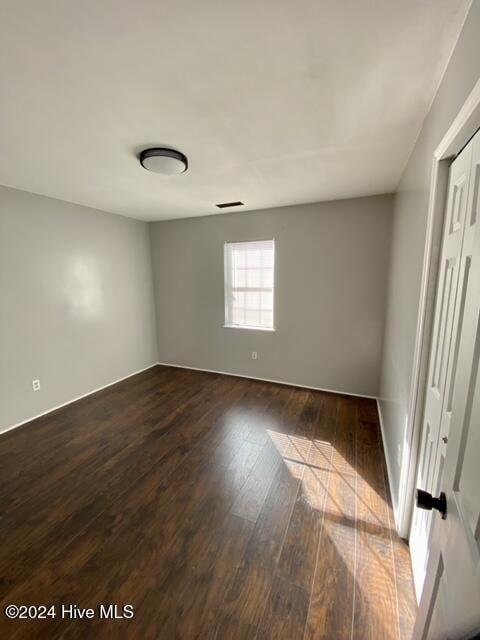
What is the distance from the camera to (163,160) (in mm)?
1873

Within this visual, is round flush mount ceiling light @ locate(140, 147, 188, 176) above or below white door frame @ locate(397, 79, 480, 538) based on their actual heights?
above

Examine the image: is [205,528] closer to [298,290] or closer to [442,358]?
[442,358]

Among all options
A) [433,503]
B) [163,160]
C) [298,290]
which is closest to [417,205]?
[433,503]

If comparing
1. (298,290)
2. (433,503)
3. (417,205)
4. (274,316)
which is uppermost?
(417,205)

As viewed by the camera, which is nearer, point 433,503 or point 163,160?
point 433,503

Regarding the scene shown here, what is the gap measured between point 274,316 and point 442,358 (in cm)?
253

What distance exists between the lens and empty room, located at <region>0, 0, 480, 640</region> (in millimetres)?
951

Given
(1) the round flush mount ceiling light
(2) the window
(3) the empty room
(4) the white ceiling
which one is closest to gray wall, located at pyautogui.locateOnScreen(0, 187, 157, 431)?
(3) the empty room

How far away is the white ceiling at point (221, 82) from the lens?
0.93 meters

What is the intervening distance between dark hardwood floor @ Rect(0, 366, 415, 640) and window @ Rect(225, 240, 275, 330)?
150cm

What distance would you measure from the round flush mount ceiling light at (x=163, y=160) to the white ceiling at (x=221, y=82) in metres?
0.06

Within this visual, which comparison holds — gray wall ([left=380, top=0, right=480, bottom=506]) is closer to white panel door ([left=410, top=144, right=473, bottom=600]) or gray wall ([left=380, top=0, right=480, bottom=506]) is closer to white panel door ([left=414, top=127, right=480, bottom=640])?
white panel door ([left=410, top=144, right=473, bottom=600])

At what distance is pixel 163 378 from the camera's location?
4.05 m

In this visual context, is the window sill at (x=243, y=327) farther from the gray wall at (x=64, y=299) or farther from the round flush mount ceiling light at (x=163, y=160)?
the round flush mount ceiling light at (x=163, y=160)
